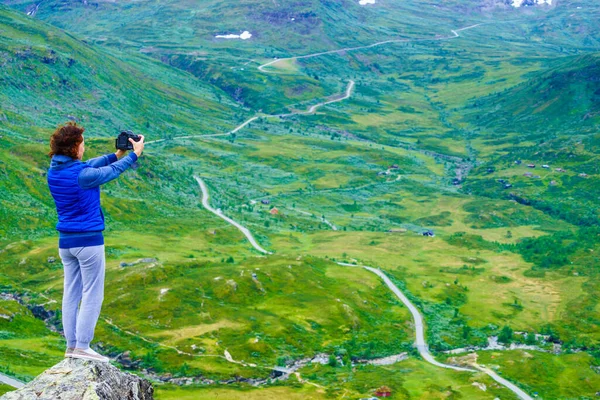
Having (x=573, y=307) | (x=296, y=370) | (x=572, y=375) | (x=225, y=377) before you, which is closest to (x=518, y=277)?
(x=573, y=307)

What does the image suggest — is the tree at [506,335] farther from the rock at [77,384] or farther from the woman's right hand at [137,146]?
the woman's right hand at [137,146]

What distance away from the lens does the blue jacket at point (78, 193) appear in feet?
60.5

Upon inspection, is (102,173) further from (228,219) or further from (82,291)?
(228,219)

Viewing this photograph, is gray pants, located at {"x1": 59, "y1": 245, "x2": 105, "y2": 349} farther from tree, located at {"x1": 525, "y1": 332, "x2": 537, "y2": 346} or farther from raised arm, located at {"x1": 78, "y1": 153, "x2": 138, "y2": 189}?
tree, located at {"x1": 525, "y1": 332, "x2": 537, "y2": 346}

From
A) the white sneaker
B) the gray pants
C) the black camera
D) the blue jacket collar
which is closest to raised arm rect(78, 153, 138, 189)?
the blue jacket collar

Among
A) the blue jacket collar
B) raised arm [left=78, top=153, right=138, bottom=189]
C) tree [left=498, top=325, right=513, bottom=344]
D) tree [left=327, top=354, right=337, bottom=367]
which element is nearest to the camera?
raised arm [left=78, top=153, right=138, bottom=189]

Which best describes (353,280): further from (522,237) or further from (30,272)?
(522,237)

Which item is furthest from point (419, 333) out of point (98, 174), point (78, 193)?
point (98, 174)

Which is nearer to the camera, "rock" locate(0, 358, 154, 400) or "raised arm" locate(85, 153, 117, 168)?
"raised arm" locate(85, 153, 117, 168)

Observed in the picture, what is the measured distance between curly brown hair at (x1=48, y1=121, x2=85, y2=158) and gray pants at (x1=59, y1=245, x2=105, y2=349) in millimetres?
2895

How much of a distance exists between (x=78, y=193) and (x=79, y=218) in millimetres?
764

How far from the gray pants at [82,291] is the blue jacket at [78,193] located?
1.58 feet

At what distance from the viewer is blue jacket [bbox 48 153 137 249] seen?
18.5 meters

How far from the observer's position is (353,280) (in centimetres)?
12600
